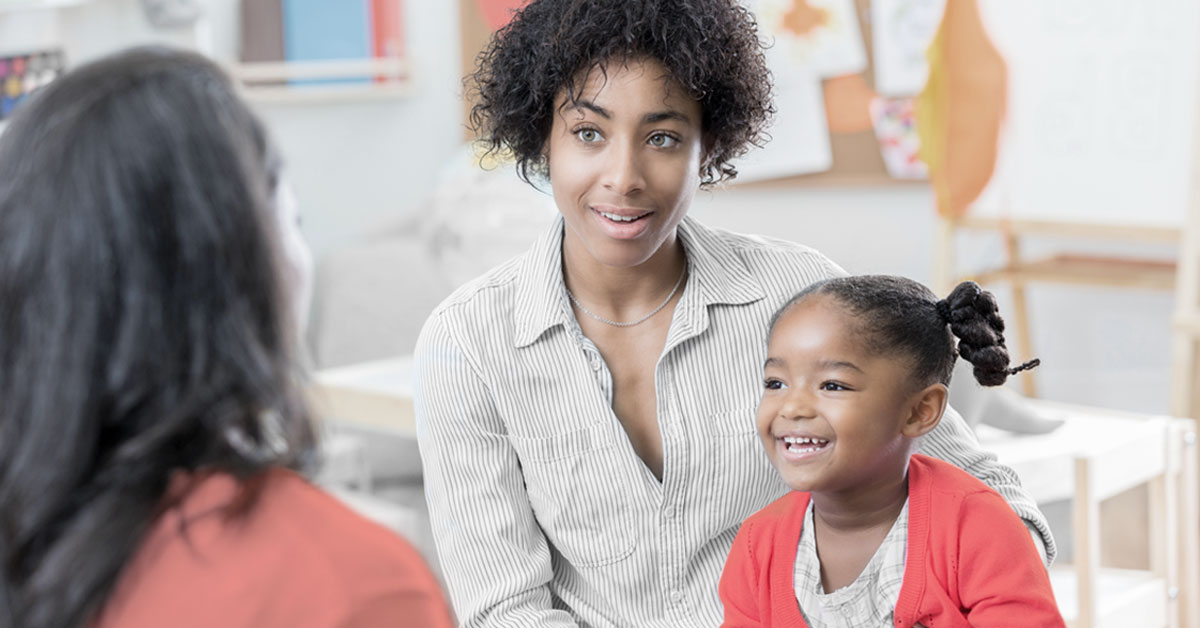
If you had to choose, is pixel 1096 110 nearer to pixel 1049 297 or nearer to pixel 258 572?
pixel 1049 297

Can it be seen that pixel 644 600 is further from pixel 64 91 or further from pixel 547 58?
pixel 64 91

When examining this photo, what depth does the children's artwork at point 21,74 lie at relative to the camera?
273 cm

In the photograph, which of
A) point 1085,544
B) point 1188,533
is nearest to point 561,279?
point 1085,544

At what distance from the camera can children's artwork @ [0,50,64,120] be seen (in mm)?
2732

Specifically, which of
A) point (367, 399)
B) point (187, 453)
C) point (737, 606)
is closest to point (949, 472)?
point (737, 606)

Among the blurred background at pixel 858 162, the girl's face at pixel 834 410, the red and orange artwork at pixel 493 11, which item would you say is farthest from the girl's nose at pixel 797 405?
the red and orange artwork at pixel 493 11

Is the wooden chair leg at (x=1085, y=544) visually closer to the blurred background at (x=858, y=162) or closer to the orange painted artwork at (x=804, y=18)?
the blurred background at (x=858, y=162)

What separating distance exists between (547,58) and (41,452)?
809mm

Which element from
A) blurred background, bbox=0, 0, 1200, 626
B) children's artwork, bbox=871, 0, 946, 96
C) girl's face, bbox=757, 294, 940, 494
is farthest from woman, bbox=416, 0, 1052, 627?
children's artwork, bbox=871, 0, 946, 96

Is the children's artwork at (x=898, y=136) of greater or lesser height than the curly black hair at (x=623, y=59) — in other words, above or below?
below

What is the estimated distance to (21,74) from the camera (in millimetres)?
2762

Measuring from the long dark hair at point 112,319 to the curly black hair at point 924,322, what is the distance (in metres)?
0.72

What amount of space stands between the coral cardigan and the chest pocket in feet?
0.42

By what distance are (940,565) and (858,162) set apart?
2.86 m
